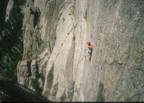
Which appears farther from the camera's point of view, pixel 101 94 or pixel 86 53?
pixel 86 53

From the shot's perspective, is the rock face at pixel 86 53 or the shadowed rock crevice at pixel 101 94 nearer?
the rock face at pixel 86 53

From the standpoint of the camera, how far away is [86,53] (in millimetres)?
32281

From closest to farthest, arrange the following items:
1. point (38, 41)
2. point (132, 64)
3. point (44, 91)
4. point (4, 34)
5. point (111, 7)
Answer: point (132, 64) < point (111, 7) < point (44, 91) < point (38, 41) < point (4, 34)

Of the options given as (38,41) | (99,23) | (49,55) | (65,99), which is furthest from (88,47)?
(38,41)

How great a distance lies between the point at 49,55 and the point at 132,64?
2366 cm

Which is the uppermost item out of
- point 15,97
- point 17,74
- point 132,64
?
point 132,64

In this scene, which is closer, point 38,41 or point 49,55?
point 49,55

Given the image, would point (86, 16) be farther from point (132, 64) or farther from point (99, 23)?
point (132, 64)

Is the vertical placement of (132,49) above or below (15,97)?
above

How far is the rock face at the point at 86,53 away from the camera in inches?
1050

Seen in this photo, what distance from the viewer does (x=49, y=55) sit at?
159 ft

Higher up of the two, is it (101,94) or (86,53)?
(86,53)

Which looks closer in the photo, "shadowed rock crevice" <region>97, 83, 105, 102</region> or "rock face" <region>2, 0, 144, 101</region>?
"rock face" <region>2, 0, 144, 101</region>

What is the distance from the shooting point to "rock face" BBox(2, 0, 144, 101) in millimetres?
26672
